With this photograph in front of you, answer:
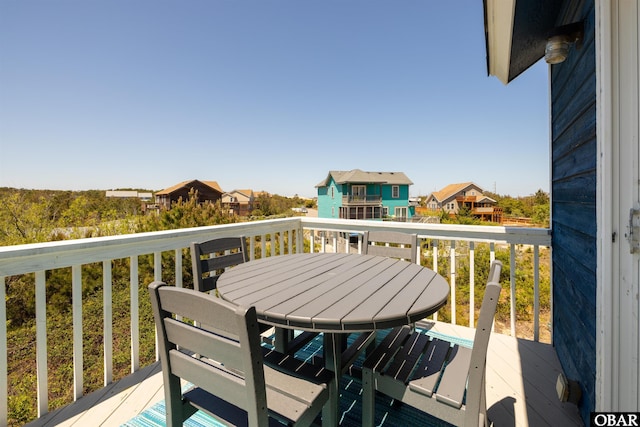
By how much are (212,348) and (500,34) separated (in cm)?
278

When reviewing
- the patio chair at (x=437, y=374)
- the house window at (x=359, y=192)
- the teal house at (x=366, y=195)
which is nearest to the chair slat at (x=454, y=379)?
the patio chair at (x=437, y=374)

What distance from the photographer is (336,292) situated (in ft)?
4.56

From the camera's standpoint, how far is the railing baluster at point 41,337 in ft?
5.09

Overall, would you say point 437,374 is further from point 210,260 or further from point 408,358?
point 210,260

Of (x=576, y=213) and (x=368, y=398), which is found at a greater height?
(x=576, y=213)

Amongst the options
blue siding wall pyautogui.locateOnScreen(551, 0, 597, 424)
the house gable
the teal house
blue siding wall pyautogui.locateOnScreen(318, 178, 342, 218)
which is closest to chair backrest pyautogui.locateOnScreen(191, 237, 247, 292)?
blue siding wall pyautogui.locateOnScreen(551, 0, 597, 424)

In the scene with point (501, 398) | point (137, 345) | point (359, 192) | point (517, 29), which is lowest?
point (501, 398)

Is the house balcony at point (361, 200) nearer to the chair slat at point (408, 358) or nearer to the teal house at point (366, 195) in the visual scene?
the teal house at point (366, 195)

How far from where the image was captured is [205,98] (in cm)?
1088

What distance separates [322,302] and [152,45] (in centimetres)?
825

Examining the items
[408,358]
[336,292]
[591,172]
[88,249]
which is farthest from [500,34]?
[88,249]

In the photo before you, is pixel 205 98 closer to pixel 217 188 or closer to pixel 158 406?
pixel 158 406

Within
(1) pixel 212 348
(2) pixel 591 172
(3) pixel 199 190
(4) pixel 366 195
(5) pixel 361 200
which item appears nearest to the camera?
(1) pixel 212 348

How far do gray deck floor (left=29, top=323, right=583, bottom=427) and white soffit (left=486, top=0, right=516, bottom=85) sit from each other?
8.23 feet
